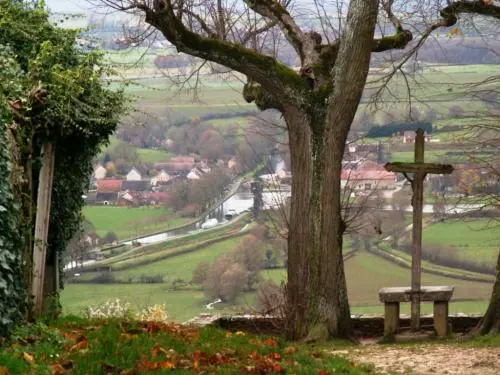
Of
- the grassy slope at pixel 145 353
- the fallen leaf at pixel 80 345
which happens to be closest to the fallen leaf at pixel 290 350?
the grassy slope at pixel 145 353

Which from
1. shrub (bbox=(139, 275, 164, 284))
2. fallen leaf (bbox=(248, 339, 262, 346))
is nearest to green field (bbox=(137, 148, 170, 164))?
shrub (bbox=(139, 275, 164, 284))

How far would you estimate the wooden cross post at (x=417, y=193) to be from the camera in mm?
14656

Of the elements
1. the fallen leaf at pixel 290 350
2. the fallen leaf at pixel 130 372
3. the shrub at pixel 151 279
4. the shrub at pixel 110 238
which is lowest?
the shrub at pixel 151 279

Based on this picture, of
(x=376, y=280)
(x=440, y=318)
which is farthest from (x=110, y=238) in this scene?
(x=440, y=318)

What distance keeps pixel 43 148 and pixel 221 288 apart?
2363 centimetres

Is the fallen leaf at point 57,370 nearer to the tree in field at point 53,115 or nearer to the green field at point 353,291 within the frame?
the tree in field at point 53,115

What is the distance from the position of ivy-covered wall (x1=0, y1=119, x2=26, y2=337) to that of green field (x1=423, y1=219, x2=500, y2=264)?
33.6 meters

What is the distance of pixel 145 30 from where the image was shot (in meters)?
15.2

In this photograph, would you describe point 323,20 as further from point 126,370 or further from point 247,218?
point 247,218

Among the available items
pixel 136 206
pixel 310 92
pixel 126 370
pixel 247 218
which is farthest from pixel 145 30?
pixel 136 206

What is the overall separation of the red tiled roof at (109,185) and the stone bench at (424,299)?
4447 centimetres

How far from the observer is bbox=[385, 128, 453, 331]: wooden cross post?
14656 millimetres

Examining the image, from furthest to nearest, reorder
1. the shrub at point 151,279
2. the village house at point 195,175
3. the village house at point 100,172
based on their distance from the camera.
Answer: the village house at point 100,172, the village house at point 195,175, the shrub at point 151,279

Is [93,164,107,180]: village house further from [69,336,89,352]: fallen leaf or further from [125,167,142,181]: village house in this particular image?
[69,336,89,352]: fallen leaf
